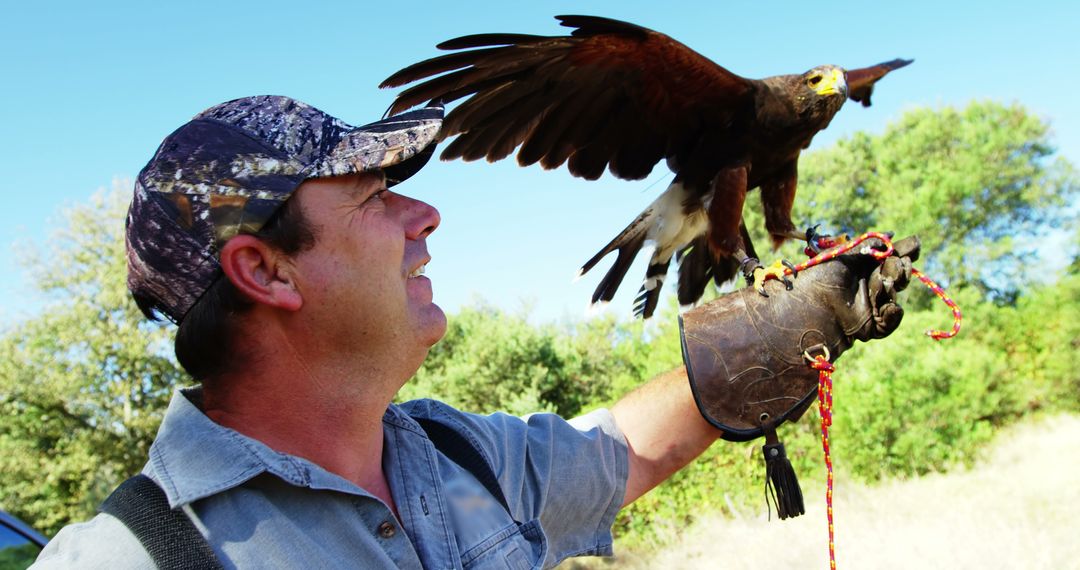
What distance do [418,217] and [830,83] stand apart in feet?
9.62

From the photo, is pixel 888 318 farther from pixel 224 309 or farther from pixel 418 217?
pixel 224 309

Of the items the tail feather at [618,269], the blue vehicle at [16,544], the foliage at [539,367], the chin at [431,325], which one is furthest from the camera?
the foliage at [539,367]

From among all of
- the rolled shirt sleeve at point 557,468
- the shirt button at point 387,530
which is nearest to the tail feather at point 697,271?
the rolled shirt sleeve at point 557,468

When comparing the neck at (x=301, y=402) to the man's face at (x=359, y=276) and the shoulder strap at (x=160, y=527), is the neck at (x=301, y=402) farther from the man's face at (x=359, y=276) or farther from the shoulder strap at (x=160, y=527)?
the shoulder strap at (x=160, y=527)

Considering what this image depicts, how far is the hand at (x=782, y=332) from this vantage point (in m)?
2.20

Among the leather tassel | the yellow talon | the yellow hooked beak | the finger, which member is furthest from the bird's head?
the leather tassel

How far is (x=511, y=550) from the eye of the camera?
1.67 m

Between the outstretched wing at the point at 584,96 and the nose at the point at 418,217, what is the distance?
1.40 meters

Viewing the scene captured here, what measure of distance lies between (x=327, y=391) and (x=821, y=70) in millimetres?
3323

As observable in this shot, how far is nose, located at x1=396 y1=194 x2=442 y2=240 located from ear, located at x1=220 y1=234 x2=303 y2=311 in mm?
277

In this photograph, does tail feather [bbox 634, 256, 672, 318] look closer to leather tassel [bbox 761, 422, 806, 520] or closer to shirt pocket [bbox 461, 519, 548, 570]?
leather tassel [bbox 761, 422, 806, 520]

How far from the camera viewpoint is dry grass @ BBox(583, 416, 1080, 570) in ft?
19.0

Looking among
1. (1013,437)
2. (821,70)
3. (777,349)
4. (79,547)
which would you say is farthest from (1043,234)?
(79,547)

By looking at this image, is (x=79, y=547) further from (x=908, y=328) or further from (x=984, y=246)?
(x=984, y=246)
